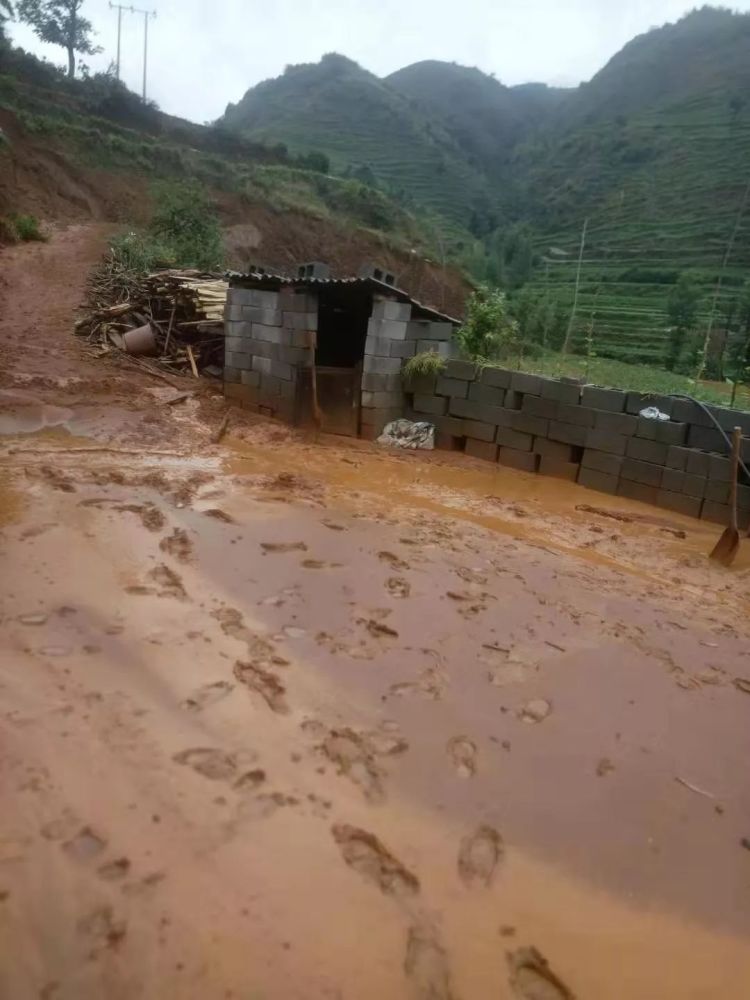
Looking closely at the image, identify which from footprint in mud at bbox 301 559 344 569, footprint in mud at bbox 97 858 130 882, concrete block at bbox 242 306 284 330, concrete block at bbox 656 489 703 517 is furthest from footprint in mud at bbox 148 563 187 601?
concrete block at bbox 242 306 284 330

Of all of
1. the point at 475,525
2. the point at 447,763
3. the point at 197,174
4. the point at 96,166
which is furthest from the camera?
the point at 197,174

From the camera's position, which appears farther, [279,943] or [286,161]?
[286,161]

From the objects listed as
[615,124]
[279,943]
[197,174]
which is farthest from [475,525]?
[615,124]

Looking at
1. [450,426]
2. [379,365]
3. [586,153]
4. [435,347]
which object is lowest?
[450,426]

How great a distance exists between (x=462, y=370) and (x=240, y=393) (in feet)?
11.7

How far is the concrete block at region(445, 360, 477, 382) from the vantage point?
821 centimetres

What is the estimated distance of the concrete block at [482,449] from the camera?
26.9ft

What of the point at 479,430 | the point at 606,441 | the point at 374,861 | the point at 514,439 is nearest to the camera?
the point at 374,861

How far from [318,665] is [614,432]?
525 cm

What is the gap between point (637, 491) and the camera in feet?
23.2

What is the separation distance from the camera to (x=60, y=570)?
3.58m

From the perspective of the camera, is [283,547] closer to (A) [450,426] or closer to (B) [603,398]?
(B) [603,398]

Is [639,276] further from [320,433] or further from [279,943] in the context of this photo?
[279,943]

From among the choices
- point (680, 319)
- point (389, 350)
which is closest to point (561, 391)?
point (389, 350)
